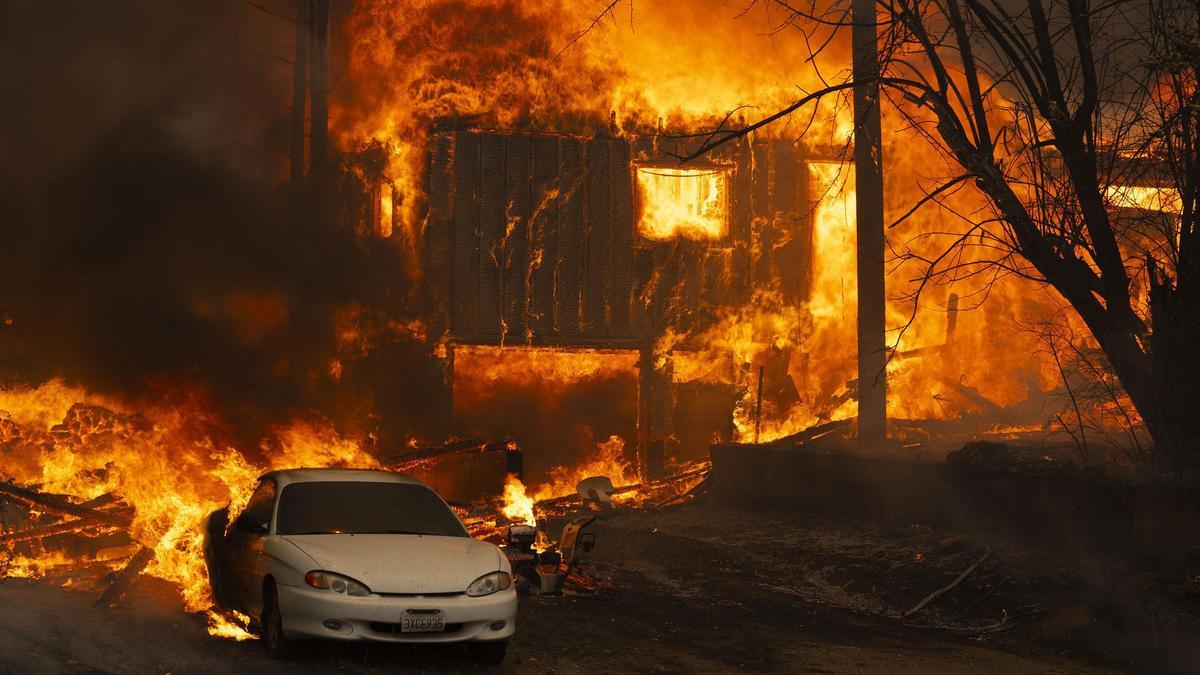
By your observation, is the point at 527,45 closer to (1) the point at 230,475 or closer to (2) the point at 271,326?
(2) the point at 271,326

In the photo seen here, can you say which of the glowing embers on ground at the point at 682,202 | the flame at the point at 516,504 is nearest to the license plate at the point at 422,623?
the flame at the point at 516,504

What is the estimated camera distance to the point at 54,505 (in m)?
13.3

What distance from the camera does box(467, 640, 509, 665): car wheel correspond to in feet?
26.7

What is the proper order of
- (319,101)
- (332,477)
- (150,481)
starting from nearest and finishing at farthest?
(332,477)
(150,481)
(319,101)

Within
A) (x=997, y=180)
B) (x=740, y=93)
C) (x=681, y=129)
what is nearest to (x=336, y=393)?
(x=681, y=129)

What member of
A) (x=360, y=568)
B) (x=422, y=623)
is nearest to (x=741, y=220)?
(x=360, y=568)

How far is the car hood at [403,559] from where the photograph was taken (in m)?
7.81

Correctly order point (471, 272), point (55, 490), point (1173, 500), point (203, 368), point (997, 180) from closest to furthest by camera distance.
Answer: point (997, 180), point (1173, 500), point (55, 490), point (203, 368), point (471, 272)

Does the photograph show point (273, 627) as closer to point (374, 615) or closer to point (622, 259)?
point (374, 615)

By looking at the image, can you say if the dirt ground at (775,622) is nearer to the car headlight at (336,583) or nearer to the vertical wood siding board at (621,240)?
the car headlight at (336,583)

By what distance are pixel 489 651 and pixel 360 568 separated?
106 centimetres

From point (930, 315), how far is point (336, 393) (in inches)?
498

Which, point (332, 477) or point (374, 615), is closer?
point (374, 615)

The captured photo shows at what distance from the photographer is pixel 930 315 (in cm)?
2591
